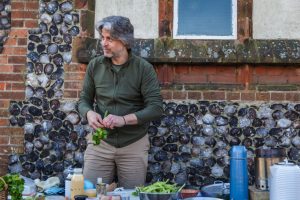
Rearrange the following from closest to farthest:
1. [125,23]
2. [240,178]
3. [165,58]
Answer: [240,178] < [125,23] < [165,58]

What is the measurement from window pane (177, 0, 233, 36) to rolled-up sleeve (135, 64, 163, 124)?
1.38m

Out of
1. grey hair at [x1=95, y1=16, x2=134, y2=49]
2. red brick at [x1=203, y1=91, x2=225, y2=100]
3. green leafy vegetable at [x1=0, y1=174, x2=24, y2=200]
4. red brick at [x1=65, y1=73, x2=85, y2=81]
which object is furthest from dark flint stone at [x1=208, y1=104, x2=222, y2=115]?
green leafy vegetable at [x1=0, y1=174, x2=24, y2=200]

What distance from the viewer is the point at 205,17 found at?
607 cm

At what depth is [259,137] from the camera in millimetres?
5867

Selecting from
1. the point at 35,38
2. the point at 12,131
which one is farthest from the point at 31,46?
the point at 12,131

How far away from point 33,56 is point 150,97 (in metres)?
1.86

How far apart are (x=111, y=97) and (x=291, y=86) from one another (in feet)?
7.18

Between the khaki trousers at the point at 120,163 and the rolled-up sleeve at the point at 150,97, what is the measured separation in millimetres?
306

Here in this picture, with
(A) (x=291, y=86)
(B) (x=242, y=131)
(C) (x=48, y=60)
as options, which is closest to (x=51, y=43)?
(C) (x=48, y=60)

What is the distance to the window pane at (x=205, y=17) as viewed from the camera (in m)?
6.04

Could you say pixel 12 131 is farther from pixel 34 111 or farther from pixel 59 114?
pixel 59 114

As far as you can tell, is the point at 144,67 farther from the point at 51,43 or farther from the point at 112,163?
the point at 51,43

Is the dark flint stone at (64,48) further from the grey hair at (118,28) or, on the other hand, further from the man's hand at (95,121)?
the man's hand at (95,121)

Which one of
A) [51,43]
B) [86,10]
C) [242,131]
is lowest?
[242,131]
